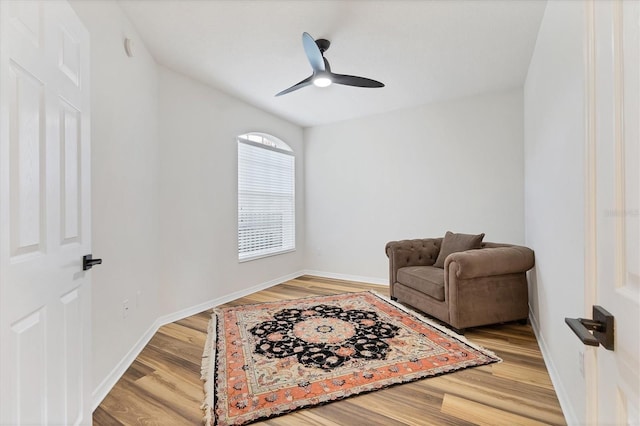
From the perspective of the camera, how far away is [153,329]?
9.38ft

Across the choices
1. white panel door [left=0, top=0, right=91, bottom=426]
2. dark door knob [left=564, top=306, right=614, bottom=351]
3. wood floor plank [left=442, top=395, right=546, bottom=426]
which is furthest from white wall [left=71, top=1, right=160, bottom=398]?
dark door knob [left=564, top=306, right=614, bottom=351]

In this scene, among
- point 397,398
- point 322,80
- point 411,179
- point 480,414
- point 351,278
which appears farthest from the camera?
point 351,278

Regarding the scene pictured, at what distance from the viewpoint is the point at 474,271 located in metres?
2.72

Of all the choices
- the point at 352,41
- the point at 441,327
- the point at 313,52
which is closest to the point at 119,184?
the point at 313,52

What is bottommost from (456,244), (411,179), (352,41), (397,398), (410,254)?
(397,398)

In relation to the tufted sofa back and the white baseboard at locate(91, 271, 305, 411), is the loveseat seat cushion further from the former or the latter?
the white baseboard at locate(91, 271, 305, 411)

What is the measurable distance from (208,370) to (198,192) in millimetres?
2036

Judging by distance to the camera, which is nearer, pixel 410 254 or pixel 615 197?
pixel 615 197

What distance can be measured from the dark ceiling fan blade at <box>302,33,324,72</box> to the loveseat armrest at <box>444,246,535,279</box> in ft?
7.02

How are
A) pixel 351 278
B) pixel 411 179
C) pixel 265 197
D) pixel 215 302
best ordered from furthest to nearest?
pixel 351 278 → pixel 265 197 → pixel 411 179 → pixel 215 302

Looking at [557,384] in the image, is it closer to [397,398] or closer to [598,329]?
[397,398]

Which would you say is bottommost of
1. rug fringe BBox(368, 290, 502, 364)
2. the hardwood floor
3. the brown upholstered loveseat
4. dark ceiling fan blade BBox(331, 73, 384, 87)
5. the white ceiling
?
the hardwood floor

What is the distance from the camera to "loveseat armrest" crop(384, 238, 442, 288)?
3754mm

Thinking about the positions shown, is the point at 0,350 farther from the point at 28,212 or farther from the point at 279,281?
the point at 279,281
